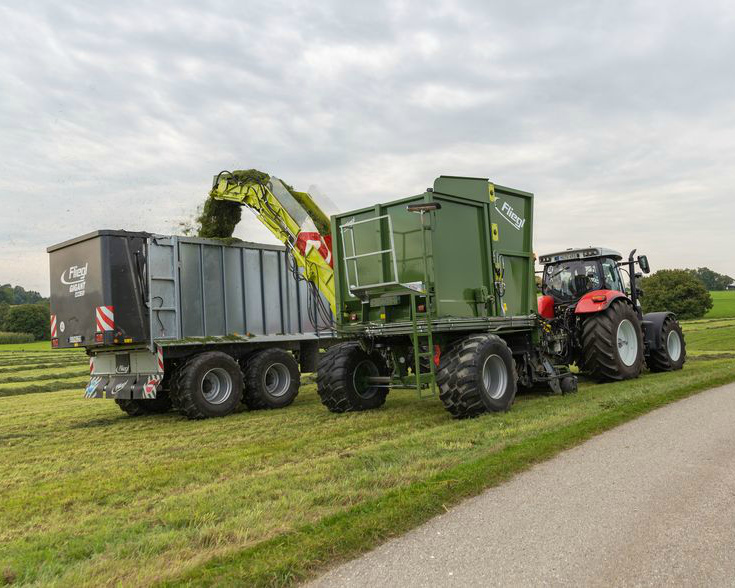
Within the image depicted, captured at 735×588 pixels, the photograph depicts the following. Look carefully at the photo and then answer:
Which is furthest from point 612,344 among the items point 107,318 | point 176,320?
point 107,318

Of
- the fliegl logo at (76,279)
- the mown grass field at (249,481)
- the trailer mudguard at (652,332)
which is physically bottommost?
the mown grass field at (249,481)

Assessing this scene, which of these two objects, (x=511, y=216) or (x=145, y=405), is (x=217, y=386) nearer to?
(x=145, y=405)

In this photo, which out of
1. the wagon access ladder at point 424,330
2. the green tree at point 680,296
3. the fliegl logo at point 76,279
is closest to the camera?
the wagon access ladder at point 424,330

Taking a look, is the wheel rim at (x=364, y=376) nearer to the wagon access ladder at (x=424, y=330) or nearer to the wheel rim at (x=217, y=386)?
the wagon access ladder at (x=424, y=330)

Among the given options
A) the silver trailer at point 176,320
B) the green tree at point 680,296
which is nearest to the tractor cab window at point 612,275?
the silver trailer at point 176,320

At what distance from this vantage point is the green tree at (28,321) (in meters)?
63.0

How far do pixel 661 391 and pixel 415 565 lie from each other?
7198 mm

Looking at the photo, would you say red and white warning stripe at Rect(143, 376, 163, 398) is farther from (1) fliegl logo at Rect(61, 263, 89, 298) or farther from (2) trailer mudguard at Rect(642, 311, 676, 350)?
(2) trailer mudguard at Rect(642, 311, 676, 350)

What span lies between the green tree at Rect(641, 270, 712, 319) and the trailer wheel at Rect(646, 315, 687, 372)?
49466 mm

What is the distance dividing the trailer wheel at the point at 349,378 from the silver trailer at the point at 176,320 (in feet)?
3.07

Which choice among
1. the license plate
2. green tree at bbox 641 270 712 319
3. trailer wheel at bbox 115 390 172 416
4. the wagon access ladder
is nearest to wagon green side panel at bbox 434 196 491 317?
the wagon access ladder

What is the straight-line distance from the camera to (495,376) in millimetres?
8688

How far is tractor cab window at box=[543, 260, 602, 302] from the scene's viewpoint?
12.7 m

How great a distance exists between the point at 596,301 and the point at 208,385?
7002mm
